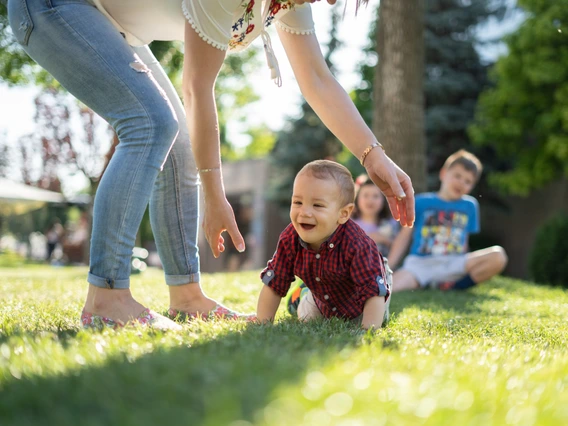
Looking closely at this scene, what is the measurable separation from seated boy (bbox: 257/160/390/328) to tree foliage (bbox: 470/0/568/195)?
1217 centimetres

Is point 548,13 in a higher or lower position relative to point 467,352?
higher

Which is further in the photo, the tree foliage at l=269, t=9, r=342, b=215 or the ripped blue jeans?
the tree foliage at l=269, t=9, r=342, b=215

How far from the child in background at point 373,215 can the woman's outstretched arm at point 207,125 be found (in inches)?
164

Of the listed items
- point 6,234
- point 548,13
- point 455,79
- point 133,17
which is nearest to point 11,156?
point 6,234

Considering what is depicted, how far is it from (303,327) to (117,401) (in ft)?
4.26

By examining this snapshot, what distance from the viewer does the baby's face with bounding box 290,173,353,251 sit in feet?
9.14

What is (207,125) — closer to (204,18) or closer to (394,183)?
(204,18)

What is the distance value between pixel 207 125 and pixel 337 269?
892 millimetres

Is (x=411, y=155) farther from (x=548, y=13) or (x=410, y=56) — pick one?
(x=548, y=13)

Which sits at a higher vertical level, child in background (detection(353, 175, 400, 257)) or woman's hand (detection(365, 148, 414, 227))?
woman's hand (detection(365, 148, 414, 227))

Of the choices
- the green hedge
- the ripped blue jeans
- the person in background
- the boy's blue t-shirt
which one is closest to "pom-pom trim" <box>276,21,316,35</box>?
the person in background

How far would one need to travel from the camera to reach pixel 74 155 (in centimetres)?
2264

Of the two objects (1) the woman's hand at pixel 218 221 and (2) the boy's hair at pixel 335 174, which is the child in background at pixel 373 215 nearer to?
(2) the boy's hair at pixel 335 174

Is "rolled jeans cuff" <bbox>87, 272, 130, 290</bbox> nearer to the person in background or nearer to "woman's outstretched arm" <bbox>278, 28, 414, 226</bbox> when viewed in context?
the person in background
